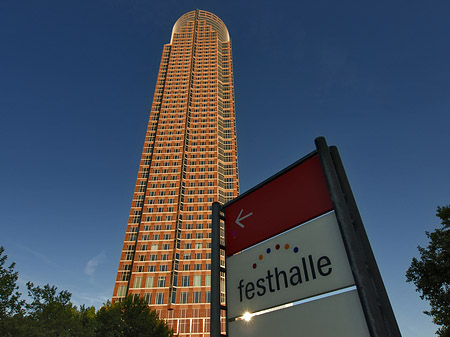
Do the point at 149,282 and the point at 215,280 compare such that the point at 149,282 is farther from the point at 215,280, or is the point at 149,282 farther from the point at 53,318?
the point at 215,280

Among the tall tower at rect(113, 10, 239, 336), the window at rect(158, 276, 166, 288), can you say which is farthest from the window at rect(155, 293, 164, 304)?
the window at rect(158, 276, 166, 288)

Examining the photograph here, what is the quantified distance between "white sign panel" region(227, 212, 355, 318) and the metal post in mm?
214

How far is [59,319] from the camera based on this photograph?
28094 millimetres

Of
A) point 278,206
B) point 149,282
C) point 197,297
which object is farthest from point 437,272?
point 149,282

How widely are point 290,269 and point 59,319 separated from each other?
109 feet

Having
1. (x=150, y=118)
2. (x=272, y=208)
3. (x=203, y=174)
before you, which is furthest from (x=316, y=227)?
(x=150, y=118)

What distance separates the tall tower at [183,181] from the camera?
203 feet

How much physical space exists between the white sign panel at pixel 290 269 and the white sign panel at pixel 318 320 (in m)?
0.13

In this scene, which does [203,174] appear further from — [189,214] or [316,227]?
[316,227]

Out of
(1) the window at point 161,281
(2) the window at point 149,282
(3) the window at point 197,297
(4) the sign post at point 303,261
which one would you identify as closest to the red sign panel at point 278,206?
(4) the sign post at point 303,261

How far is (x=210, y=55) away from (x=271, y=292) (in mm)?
115061

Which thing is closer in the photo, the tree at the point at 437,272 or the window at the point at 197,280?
the tree at the point at 437,272

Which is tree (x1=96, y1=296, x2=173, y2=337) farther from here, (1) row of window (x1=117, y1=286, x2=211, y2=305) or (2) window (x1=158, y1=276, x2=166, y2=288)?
(2) window (x1=158, y1=276, x2=166, y2=288)

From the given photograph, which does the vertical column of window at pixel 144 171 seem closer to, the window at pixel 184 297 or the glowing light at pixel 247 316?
the window at pixel 184 297
